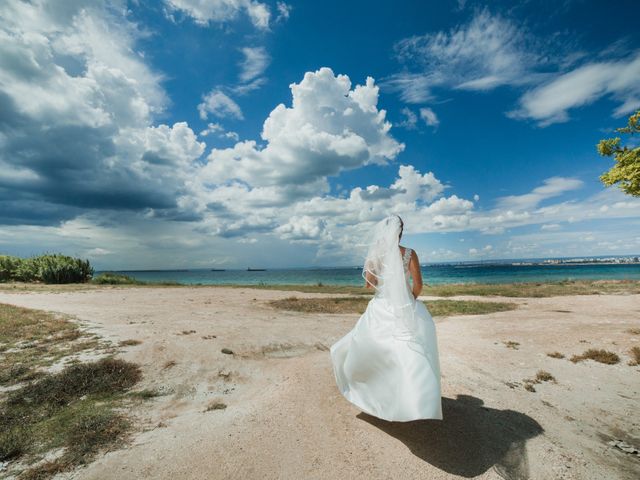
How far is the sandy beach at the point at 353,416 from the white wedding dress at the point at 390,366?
0.54 m

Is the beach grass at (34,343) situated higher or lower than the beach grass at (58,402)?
higher

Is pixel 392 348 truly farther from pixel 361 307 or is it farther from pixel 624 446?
pixel 361 307

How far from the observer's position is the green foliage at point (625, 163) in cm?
1157

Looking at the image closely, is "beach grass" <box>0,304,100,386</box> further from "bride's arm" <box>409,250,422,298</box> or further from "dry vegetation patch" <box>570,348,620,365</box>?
"dry vegetation patch" <box>570,348,620,365</box>

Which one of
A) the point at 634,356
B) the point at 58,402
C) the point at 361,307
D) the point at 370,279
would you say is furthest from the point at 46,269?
the point at 634,356

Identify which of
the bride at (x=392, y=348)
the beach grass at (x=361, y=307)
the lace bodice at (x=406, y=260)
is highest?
the lace bodice at (x=406, y=260)

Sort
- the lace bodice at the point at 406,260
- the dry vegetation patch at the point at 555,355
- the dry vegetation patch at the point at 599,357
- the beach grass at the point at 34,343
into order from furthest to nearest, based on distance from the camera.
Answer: the dry vegetation patch at the point at 555,355
the dry vegetation patch at the point at 599,357
the beach grass at the point at 34,343
the lace bodice at the point at 406,260

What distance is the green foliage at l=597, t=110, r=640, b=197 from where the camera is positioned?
11.6 metres

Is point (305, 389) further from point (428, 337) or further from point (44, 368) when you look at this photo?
point (44, 368)

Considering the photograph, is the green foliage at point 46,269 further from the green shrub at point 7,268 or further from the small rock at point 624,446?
the small rock at point 624,446

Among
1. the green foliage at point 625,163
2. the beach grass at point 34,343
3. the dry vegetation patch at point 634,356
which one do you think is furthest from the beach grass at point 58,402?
the green foliage at point 625,163

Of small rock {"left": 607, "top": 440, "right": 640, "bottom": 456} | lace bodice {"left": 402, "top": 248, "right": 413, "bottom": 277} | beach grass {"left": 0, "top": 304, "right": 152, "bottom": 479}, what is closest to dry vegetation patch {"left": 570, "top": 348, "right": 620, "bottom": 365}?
small rock {"left": 607, "top": 440, "right": 640, "bottom": 456}

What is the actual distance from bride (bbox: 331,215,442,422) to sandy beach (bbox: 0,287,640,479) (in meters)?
0.64

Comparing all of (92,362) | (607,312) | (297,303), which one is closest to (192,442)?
(92,362)
